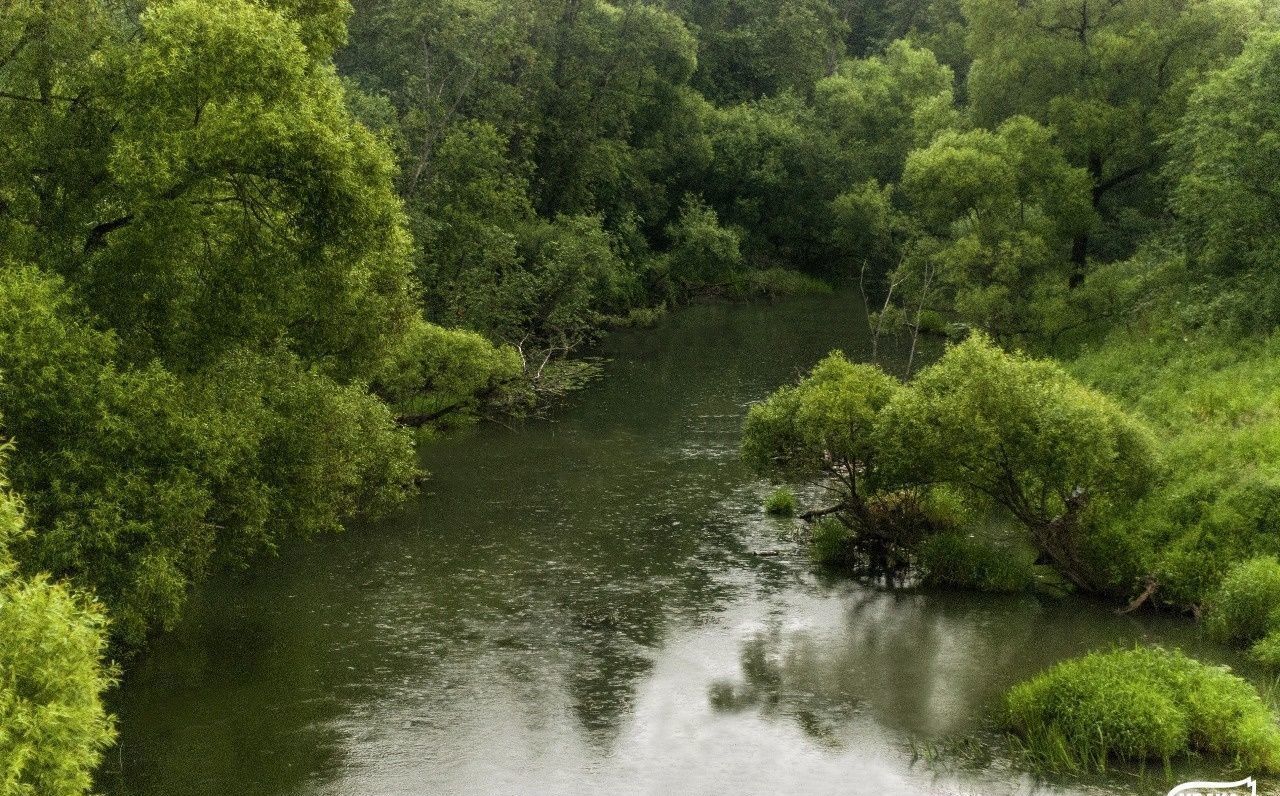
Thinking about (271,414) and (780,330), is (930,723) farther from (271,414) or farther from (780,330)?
(780,330)

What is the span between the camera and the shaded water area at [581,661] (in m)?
20.5

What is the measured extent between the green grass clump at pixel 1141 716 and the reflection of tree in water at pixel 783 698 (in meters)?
2.98

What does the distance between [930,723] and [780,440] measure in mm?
10407

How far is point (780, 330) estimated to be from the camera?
6625cm

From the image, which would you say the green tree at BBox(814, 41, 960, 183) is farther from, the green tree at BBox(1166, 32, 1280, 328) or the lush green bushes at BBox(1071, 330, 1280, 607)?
the lush green bushes at BBox(1071, 330, 1280, 607)

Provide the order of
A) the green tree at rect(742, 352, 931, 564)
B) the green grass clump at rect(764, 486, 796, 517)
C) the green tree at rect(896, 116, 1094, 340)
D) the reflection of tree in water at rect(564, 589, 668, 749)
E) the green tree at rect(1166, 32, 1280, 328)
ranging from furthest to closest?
the green tree at rect(896, 116, 1094, 340) → the green tree at rect(1166, 32, 1280, 328) → the green grass clump at rect(764, 486, 796, 517) → the green tree at rect(742, 352, 931, 564) → the reflection of tree in water at rect(564, 589, 668, 749)

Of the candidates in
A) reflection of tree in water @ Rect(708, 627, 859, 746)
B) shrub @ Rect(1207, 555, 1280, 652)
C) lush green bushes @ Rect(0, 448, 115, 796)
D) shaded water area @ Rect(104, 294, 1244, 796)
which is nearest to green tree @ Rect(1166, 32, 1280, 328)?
shrub @ Rect(1207, 555, 1280, 652)

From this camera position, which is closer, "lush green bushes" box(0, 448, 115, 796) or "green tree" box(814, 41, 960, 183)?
"lush green bushes" box(0, 448, 115, 796)

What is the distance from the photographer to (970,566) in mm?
28922

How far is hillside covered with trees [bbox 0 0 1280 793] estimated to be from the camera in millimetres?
20766

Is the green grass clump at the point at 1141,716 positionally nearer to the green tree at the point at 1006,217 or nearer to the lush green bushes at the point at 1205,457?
the lush green bushes at the point at 1205,457

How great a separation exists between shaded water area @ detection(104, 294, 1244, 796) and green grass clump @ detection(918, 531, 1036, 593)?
0.50m

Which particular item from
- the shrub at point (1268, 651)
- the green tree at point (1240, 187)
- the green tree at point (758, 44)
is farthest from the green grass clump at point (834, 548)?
the green tree at point (758, 44)

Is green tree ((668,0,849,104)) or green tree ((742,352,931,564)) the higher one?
green tree ((668,0,849,104))
